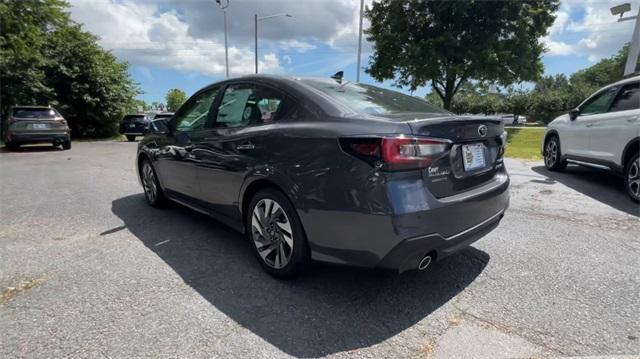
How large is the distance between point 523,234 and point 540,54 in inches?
889

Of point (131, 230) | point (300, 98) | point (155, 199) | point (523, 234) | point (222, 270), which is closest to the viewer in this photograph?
point (300, 98)

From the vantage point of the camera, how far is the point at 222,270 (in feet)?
10.2

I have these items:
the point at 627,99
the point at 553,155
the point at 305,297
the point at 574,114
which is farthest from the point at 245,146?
the point at 553,155

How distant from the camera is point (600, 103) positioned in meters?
6.06

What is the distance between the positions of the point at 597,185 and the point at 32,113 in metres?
16.2

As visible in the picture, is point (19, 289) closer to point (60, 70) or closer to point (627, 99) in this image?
point (627, 99)

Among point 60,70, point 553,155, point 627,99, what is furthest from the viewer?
point 60,70

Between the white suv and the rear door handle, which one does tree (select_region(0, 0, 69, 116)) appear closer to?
the rear door handle

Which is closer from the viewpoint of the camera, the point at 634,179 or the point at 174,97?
the point at 634,179

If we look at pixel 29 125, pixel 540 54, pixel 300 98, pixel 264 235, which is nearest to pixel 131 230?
pixel 264 235

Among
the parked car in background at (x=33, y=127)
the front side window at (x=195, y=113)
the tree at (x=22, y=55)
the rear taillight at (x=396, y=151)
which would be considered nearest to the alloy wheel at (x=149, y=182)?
the front side window at (x=195, y=113)

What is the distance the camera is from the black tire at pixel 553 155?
7.06 metres

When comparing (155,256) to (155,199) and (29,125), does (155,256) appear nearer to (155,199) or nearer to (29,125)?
(155,199)

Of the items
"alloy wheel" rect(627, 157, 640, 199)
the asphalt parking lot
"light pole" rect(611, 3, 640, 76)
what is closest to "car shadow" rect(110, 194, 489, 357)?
the asphalt parking lot
